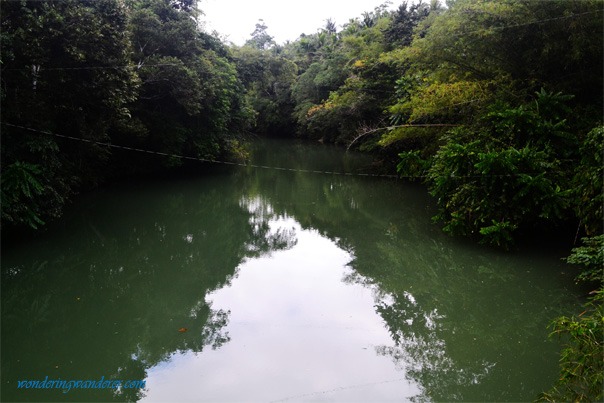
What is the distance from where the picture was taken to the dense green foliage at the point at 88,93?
6914 mm

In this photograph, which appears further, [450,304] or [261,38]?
[261,38]

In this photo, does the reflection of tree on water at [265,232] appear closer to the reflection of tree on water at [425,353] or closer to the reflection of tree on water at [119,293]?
the reflection of tree on water at [119,293]

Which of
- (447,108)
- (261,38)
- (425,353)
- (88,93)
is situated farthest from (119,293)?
(261,38)

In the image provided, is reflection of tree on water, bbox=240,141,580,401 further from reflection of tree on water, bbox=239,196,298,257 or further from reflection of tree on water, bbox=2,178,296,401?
reflection of tree on water, bbox=2,178,296,401

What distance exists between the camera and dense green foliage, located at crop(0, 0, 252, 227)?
22.7ft

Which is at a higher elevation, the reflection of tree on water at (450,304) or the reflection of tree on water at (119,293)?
the reflection of tree on water at (450,304)

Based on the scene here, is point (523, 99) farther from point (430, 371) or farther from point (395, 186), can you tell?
point (430, 371)

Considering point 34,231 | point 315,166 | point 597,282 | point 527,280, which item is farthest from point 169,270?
point 315,166

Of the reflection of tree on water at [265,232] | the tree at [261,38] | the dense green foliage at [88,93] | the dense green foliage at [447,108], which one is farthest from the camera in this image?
the tree at [261,38]

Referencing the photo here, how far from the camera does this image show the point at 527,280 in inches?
235

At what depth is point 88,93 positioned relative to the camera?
8.48m

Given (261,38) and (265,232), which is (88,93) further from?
(261,38)

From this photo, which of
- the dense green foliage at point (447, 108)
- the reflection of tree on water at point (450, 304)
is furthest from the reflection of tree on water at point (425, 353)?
the dense green foliage at point (447, 108)

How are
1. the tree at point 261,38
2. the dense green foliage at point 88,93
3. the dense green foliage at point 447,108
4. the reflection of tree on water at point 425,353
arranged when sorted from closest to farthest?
1. the reflection of tree on water at point 425,353
2. the dense green foliage at point 447,108
3. the dense green foliage at point 88,93
4. the tree at point 261,38
